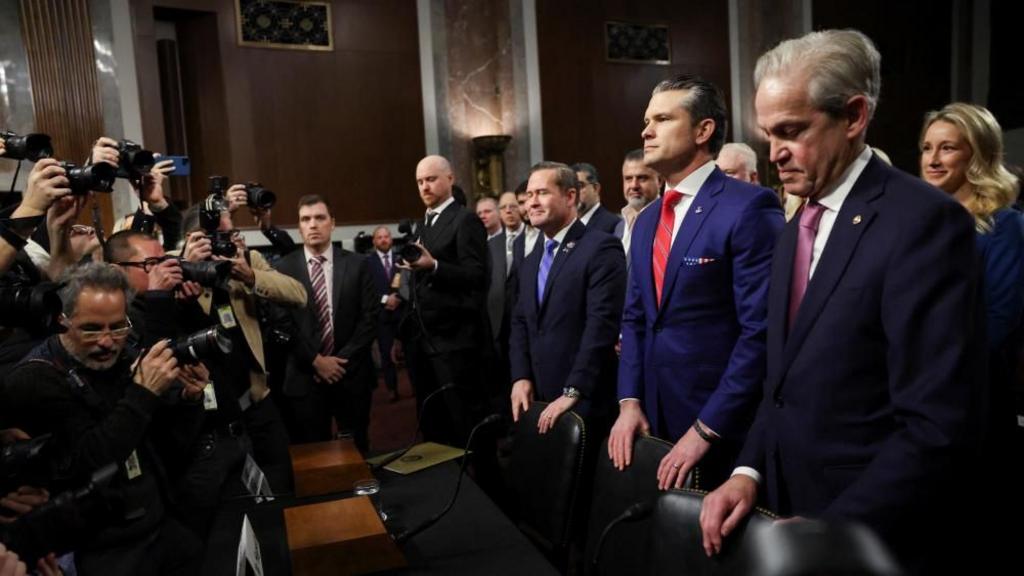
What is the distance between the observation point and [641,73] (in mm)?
8406

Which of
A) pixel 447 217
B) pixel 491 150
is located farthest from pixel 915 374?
pixel 491 150

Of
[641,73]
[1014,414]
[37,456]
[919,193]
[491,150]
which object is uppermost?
[641,73]

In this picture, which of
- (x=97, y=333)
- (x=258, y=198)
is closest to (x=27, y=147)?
(x=97, y=333)

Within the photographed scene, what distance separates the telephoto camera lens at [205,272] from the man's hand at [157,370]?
0.57 metres

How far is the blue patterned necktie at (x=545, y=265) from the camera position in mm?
2625

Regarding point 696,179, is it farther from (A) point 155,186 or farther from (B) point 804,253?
(A) point 155,186

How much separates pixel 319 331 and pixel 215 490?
1244mm

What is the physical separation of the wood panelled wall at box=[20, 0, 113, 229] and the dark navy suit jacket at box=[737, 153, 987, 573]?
546cm

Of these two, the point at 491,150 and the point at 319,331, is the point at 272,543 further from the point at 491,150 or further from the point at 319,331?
the point at 491,150

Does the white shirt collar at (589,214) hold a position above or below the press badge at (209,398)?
above

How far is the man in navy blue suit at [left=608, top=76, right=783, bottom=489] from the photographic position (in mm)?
1633

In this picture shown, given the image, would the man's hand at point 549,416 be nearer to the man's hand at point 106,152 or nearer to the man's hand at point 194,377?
the man's hand at point 194,377

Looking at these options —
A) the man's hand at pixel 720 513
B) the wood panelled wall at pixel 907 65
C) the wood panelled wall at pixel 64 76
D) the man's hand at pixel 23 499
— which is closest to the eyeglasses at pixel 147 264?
the man's hand at pixel 23 499

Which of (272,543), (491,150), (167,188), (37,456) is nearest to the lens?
(37,456)
